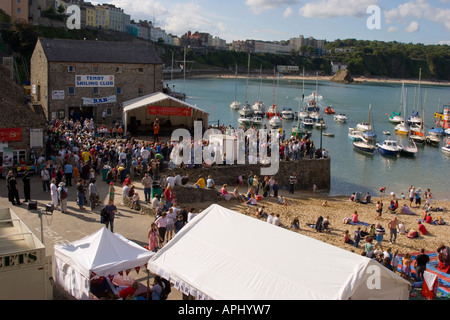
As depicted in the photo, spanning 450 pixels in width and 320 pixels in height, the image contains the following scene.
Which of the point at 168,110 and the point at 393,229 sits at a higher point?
the point at 168,110

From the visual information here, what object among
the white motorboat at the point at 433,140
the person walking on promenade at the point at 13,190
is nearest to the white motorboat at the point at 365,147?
the white motorboat at the point at 433,140

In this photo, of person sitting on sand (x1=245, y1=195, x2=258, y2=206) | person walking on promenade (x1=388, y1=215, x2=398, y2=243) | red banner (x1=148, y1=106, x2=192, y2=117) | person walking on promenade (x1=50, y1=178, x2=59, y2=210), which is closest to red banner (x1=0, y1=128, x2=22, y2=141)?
person walking on promenade (x1=50, y1=178, x2=59, y2=210)

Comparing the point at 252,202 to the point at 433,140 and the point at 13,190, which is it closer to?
the point at 13,190

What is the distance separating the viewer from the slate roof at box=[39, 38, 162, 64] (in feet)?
111

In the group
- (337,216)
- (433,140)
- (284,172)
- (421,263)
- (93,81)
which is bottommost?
(337,216)

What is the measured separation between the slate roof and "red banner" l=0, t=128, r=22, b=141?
13.3 m

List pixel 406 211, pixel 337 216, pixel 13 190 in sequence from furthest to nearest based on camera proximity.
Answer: pixel 406 211 < pixel 337 216 < pixel 13 190

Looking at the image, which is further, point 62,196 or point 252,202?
point 252,202

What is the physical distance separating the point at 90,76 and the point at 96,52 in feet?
6.48

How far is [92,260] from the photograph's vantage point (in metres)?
10.2

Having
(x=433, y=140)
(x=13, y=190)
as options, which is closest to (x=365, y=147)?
(x=433, y=140)

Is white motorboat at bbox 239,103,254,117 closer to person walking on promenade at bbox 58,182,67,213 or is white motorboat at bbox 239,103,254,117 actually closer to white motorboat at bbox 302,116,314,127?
white motorboat at bbox 302,116,314,127

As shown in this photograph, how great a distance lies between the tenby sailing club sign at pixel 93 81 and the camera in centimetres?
3419
